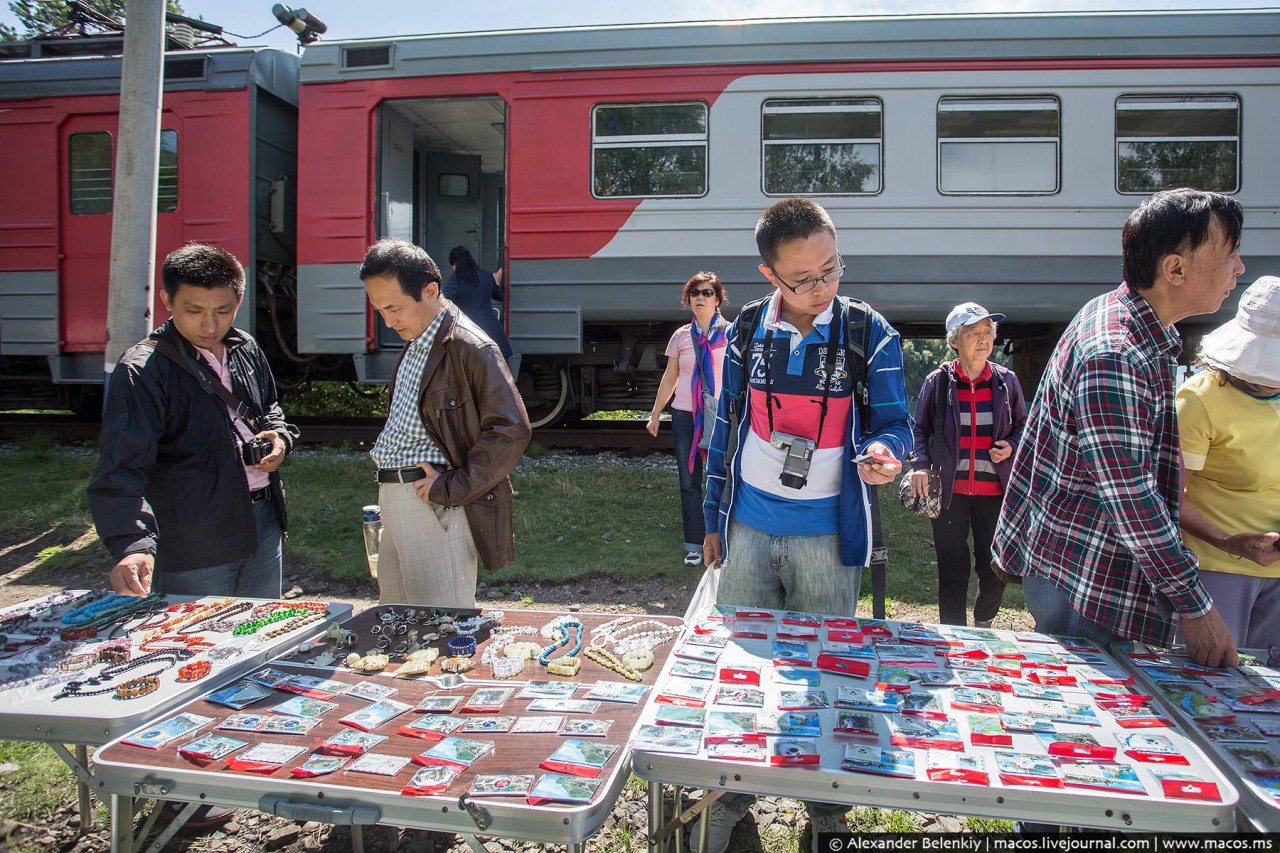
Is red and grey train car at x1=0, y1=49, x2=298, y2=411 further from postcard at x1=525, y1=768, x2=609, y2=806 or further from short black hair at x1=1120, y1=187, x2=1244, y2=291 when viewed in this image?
short black hair at x1=1120, y1=187, x2=1244, y2=291

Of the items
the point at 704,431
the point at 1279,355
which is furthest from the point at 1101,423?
the point at 704,431

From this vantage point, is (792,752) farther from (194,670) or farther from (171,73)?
(171,73)

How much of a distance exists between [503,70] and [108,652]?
5.80 metres

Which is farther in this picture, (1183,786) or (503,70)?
(503,70)

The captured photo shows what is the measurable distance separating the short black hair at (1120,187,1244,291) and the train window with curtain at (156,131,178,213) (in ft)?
25.3

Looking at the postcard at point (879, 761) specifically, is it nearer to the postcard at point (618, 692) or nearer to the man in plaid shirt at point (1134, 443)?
the postcard at point (618, 692)

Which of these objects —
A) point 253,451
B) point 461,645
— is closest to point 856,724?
point 461,645

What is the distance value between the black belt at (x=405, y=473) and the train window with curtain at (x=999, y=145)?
523 centimetres

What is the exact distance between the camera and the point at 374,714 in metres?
1.73

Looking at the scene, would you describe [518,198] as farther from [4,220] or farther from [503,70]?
[4,220]

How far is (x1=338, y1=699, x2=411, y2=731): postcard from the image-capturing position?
66.6 inches

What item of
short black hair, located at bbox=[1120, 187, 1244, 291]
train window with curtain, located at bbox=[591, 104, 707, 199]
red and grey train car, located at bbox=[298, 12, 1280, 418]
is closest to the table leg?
short black hair, located at bbox=[1120, 187, 1244, 291]

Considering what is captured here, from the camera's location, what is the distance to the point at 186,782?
1.49 m

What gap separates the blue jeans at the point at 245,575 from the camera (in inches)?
104
